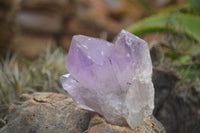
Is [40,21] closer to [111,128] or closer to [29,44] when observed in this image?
[29,44]

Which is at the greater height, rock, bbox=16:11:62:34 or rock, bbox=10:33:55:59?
rock, bbox=16:11:62:34

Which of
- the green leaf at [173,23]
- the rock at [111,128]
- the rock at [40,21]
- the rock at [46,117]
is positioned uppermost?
the green leaf at [173,23]

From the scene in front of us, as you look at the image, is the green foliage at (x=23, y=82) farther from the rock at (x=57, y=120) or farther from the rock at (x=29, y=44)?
the rock at (x=29, y=44)

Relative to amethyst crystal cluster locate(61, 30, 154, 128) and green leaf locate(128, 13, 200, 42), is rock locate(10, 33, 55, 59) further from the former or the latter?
amethyst crystal cluster locate(61, 30, 154, 128)

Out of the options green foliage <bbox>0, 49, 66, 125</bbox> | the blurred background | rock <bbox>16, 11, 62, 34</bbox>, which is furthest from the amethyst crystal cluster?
rock <bbox>16, 11, 62, 34</bbox>

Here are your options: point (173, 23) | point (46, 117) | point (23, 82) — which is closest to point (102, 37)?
point (173, 23)

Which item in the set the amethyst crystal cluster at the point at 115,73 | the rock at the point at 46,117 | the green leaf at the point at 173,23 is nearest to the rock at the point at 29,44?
the green leaf at the point at 173,23
